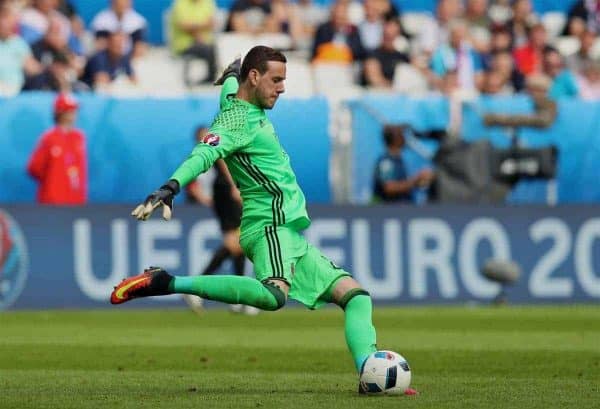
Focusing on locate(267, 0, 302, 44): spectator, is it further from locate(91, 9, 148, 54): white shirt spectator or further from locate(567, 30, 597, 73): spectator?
locate(567, 30, 597, 73): spectator

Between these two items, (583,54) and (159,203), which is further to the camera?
(583,54)

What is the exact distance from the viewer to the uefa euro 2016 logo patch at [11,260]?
62.0ft

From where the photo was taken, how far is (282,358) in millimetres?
12414

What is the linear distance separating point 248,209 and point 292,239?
1.11 feet

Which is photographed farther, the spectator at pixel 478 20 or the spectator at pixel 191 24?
the spectator at pixel 478 20

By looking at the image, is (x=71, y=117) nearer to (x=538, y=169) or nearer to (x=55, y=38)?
(x=55, y=38)

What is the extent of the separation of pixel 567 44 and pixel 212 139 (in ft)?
54.3

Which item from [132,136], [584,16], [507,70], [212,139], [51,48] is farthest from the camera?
[584,16]

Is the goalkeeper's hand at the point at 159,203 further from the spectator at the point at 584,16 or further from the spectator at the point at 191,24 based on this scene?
the spectator at the point at 584,16

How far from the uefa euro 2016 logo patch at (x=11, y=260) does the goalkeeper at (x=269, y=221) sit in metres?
9.85

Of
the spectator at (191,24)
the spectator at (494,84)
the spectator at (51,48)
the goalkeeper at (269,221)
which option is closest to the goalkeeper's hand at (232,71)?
the goalkeeper at (269,221)

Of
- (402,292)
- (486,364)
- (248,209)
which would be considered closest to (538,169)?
(402,292)

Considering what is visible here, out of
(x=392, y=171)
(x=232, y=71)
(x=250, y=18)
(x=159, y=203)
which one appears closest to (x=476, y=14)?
(x=250, y=18)

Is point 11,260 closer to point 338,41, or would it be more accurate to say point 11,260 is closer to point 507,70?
point 338,41
